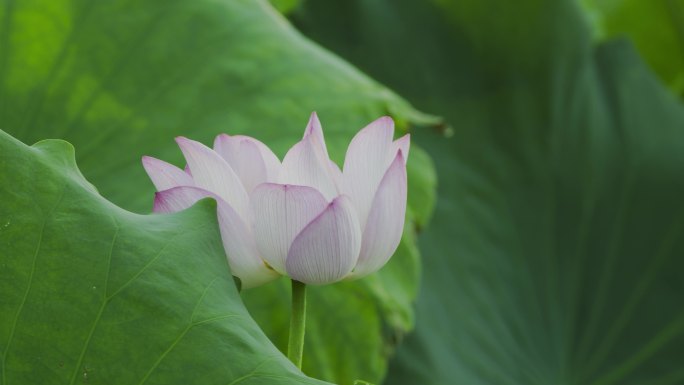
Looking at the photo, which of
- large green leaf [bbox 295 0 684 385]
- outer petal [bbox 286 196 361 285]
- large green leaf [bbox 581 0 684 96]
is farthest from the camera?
large green leaf [bbox 581 0 684 96]

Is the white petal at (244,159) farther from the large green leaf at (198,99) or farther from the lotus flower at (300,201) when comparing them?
the large green leaf at (198,99)

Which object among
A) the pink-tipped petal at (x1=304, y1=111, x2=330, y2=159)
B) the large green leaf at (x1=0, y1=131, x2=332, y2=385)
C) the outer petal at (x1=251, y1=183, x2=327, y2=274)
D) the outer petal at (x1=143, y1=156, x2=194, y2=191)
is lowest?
the large green leaf at (x1=0, y1=131, x2=332, y2=385)

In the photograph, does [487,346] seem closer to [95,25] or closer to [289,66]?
[289,66]

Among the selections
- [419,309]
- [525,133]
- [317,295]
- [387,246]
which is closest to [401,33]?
[525,133]

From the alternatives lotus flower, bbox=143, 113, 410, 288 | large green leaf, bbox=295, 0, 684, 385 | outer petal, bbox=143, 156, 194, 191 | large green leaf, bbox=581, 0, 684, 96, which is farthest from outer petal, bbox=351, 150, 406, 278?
large green leaf, bbox=581, 0, 684, 96

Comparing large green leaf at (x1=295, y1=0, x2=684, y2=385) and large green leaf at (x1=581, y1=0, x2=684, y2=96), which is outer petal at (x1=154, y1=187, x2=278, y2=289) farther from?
large green leaf at (x1=581, y1=0, x2=684, y2=96)

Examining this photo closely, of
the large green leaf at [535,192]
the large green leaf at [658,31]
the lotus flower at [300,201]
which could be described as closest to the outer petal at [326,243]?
the lotus flower at [300,201]
